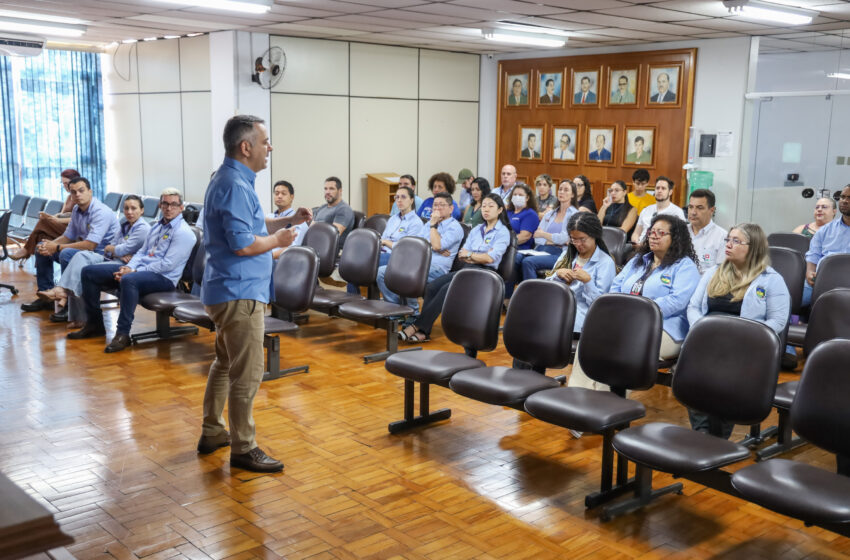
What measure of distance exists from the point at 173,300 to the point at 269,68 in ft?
14.7

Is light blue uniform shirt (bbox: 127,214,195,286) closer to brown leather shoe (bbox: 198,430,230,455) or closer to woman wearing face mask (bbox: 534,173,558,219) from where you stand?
brown leather shoe (bbox: 198,430,230,455)

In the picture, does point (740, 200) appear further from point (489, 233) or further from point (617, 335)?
point (617, 335)

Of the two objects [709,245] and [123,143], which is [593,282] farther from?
[123,143]

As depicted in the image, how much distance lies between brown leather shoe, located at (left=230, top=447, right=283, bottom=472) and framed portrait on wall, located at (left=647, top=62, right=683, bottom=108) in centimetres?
761

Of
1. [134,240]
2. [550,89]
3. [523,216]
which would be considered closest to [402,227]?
[523,216]

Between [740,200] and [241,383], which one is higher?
[740,200]

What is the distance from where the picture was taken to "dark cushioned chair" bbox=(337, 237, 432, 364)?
593cm

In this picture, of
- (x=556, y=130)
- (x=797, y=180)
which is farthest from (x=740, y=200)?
(x=556, y=130)

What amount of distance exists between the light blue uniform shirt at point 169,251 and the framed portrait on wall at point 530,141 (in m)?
6.19

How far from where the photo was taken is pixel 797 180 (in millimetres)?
9367

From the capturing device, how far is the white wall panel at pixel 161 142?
432 inches

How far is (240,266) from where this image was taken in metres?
3.79

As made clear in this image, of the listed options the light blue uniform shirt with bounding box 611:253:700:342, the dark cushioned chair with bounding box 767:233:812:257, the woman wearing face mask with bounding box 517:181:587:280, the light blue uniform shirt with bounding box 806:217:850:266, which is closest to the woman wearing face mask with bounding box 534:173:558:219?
the woman wearing face mask with bounding box 517:181:587:280

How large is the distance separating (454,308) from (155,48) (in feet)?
27.1
